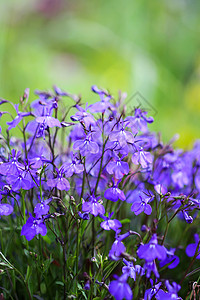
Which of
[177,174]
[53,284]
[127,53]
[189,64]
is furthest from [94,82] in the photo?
[53,284]

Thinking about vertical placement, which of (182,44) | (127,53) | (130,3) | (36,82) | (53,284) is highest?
(130,3)

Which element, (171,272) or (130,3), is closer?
(171,272)

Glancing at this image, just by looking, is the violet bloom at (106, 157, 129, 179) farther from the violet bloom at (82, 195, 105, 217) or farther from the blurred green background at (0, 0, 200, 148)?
the blurred green background at (0, 0, 200, 148)

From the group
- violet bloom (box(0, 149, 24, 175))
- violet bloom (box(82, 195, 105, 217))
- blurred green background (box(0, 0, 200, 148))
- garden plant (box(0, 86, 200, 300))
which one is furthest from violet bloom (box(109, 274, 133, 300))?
blurred green background (box(0, 0, 200, 148))

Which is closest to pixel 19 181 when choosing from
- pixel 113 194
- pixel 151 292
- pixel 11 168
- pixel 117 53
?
pixel 11 168

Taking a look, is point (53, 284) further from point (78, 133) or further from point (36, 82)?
point (36, 82)

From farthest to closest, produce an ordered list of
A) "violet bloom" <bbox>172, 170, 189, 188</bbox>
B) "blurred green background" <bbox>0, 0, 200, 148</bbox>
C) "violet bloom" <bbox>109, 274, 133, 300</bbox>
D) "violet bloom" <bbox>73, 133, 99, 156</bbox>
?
"blurred green background" <bbox>0, 0, 200, 148</bbox>, "violet bloom" <bbox>172, 170, 189, 188</bbox>, "violet bloom" <bbox>73, 133, 99, 156</bbox>, "violet bloom" <bbox>109, 274, 133, 300</bbox>

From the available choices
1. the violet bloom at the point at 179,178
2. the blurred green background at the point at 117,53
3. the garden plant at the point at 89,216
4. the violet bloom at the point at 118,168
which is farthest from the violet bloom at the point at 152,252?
the blurred green background at the point at 117,53
